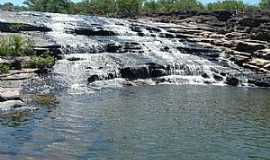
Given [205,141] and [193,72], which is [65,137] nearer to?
[205,141]

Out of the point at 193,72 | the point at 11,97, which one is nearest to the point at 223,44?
the point at 193,72

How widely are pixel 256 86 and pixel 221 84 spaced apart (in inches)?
138

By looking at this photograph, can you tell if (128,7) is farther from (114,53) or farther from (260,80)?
(260,80)

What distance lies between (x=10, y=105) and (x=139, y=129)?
8227 mm

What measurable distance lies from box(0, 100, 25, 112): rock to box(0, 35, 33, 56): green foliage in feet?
47.3

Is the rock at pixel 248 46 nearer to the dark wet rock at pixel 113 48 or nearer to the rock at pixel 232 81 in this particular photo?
the rock at pixel 232 81

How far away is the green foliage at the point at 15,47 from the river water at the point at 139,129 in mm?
8813

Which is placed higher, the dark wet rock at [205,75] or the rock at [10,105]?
the rock at [10,105]

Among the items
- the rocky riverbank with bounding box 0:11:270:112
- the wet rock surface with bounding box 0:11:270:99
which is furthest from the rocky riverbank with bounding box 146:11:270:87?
the rocky riverbank with bounding box 0:11:270:112

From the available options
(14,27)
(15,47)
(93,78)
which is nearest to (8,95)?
(93,78)

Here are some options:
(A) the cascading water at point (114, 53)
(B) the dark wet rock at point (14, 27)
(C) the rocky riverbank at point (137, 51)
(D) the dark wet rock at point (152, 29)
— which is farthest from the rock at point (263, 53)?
(B) the dark wet rock at point (14, 27)

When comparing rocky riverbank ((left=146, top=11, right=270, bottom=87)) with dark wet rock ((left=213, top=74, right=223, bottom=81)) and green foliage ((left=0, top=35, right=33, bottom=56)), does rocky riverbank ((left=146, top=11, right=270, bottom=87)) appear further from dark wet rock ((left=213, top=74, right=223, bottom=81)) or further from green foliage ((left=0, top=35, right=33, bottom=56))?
green foliage ((left=0, top=35, right=33, bottom=56))

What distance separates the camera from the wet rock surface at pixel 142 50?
46.6 m

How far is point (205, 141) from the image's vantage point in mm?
23484
